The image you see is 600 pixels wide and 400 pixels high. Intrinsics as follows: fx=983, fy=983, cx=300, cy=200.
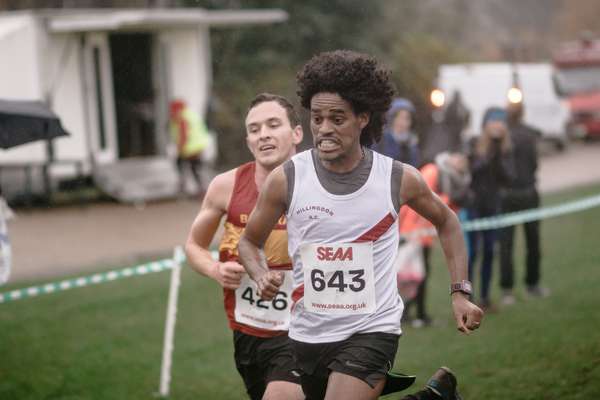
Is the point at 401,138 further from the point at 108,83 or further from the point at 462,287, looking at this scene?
the point at 108,83

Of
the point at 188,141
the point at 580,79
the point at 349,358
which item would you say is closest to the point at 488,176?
the point at 349,358

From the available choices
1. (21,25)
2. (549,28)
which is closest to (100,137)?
(21,25)

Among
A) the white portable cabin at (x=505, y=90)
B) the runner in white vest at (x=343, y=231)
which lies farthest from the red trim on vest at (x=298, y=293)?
the white portable cabin at (x=505, y=90)

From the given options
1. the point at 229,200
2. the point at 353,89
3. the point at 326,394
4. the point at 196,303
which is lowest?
the point at 196,303

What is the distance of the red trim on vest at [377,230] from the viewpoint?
4176mm

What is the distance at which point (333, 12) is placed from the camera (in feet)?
104

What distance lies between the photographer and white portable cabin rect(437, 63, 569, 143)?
2638cm

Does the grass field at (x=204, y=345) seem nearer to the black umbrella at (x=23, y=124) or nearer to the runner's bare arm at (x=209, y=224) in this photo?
the black umbrella at (x=23, y=124)

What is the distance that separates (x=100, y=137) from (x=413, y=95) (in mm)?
13305

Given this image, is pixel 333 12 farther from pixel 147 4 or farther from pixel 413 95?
pixel 147 4

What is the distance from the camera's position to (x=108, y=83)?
21.8 metres

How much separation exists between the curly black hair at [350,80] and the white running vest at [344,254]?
10.9 inches

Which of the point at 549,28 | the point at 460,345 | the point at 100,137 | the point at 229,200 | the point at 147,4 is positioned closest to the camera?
the point at 229,200

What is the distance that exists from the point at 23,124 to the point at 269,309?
10.2 feet
